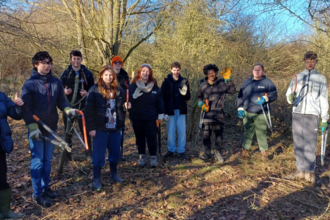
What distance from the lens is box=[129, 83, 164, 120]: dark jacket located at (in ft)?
16.3

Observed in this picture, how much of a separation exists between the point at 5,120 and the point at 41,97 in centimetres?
57

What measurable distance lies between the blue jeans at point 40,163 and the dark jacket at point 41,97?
0.66 feet

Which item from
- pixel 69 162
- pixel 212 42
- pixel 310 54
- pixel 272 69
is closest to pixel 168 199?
pixel 69 162

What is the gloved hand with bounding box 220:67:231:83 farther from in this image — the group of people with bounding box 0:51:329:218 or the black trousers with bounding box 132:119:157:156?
the black trousers with bounding box 132:119:157:156

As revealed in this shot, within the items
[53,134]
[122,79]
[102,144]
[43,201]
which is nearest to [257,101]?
[122,79]

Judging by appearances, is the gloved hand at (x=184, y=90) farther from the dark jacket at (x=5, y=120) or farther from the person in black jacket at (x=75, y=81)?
the dark jacket at (x=5, y=120)

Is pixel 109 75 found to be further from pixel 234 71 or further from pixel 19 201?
pixel 234 71

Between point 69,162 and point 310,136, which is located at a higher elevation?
point 310,136

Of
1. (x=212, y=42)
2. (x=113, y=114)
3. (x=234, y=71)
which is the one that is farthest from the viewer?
(x=212, y=42)

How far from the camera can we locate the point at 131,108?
5.06 m

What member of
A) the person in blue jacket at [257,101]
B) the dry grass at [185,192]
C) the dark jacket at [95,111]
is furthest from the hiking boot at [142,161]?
the person in blue jacket at [257,101]

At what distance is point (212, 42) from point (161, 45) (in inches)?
73.2

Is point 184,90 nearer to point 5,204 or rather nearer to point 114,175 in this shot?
point 114,175

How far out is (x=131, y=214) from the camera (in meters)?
3.62
